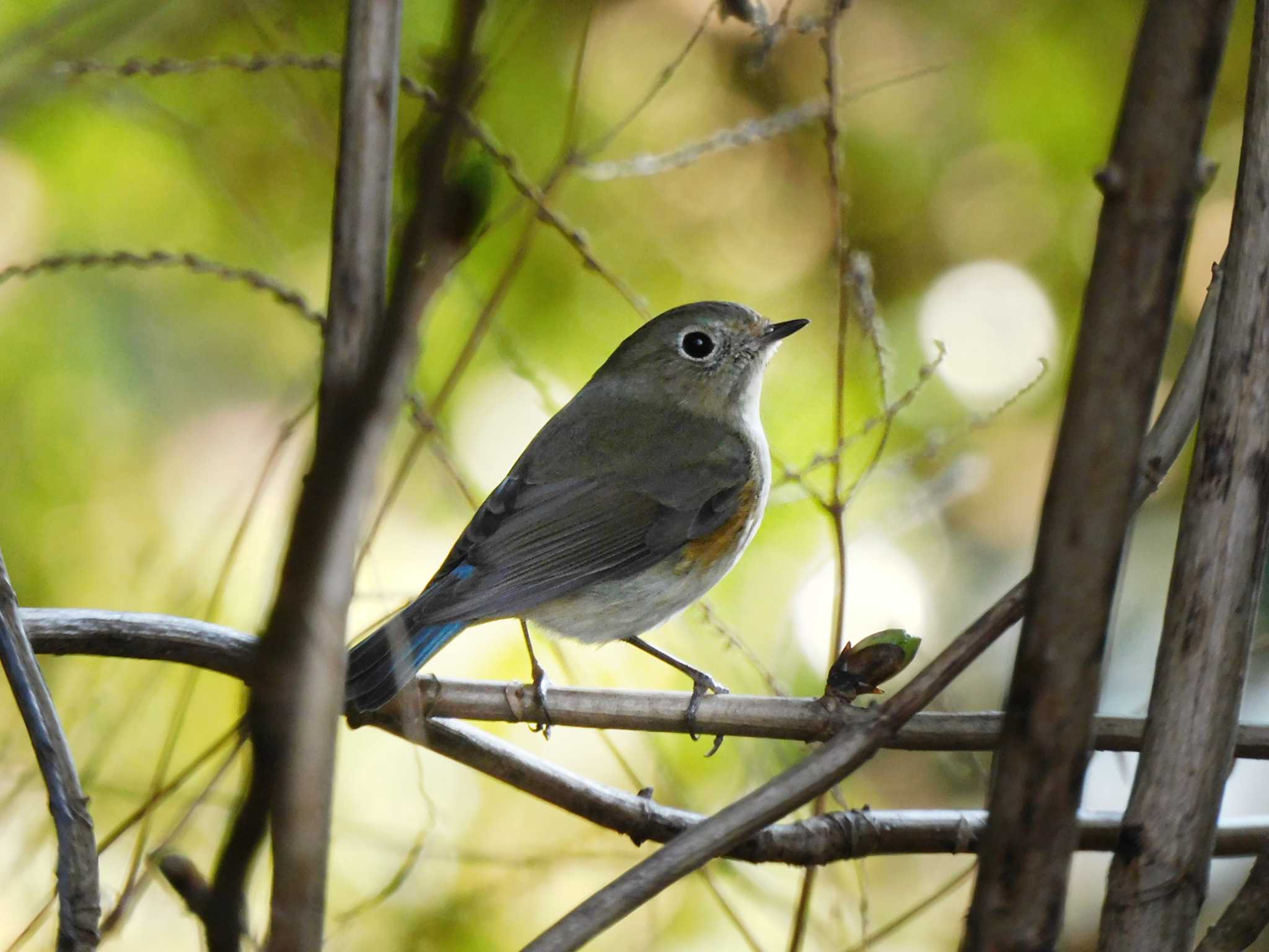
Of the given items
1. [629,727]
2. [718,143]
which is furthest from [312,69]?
[629,727]

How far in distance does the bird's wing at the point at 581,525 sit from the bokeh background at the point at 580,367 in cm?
18

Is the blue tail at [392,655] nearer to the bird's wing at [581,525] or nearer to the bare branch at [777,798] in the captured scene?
the bird's wing at [581,525]

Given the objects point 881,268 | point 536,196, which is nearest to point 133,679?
point 536,196

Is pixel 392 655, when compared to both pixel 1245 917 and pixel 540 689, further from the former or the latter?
pixel 1245 917

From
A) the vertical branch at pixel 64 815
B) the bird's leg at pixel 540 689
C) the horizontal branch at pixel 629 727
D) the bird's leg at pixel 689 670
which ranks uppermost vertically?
the bird's leg at pixel 689 670

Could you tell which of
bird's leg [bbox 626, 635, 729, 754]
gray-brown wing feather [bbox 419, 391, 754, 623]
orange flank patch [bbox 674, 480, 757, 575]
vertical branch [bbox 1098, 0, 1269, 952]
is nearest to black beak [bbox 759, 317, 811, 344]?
gray-brown wing feather [bbox 419, 391, 754, 623]

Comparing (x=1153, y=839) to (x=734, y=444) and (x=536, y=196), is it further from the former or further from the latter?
(x=734, y=444)

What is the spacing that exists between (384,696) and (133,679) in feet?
2.98

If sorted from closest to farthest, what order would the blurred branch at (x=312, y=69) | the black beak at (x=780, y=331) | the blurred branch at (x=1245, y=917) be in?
the blurred branch at (x=1245, y=917) < the blurred branch at (x=312, y=69) < the black beak at (x=780, y=331)

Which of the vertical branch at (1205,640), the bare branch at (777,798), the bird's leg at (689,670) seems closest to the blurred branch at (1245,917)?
the vertical branch at (1205,640)

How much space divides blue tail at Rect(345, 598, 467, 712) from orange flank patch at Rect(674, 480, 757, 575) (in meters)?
0.57

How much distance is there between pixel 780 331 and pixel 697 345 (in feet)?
0.89

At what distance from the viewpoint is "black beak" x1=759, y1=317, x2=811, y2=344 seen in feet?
9.90

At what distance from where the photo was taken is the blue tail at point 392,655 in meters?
1.77
